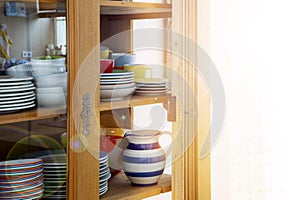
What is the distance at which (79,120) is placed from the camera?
111 cm

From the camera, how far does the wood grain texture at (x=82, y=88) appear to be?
3.59 feet

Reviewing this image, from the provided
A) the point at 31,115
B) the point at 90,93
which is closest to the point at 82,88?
the point at 90,93

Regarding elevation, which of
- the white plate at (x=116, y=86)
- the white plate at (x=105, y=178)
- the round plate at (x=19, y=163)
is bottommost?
the white plate at (x=105, y=178)

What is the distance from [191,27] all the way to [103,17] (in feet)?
1.19

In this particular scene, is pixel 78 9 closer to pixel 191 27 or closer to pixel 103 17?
pixel 103 17

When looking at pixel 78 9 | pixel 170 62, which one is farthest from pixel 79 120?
pixel 170 62

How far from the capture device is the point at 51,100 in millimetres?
1081

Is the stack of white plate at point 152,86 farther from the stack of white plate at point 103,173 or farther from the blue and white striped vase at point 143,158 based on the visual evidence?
the stack of white plate at point 103,173

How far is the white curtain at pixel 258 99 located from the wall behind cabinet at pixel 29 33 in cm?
68

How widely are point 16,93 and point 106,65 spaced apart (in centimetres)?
27

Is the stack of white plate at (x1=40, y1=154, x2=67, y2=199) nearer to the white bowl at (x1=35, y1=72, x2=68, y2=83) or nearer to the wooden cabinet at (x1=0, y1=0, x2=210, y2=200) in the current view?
the wooden cabinet at (x1=0, y1=0, x2=210, y2=200)

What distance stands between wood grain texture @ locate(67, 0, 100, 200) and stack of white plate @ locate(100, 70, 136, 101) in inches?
1.5

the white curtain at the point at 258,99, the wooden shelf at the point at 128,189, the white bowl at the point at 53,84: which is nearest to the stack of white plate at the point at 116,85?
the white bowl at the point at 53,84

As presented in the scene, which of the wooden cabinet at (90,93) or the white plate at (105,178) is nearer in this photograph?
the wooden cabinet at (90,93)
